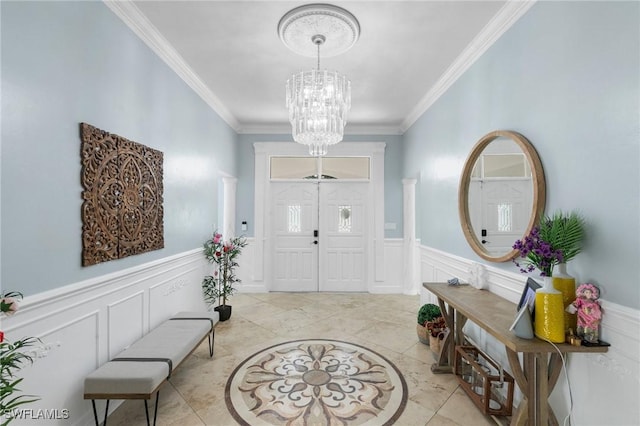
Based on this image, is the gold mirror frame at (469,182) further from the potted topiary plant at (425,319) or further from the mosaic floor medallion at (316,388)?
the mosaic floor medallion at (316,388)

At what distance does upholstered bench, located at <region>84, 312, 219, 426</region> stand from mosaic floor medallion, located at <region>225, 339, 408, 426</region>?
568 millimetres

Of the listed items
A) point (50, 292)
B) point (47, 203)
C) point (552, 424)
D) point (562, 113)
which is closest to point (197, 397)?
point (50, 292)

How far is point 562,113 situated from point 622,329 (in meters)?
1.22

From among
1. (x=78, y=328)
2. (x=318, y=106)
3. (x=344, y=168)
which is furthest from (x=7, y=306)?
→ (x=344, y=168)

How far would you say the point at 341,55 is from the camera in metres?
2.91

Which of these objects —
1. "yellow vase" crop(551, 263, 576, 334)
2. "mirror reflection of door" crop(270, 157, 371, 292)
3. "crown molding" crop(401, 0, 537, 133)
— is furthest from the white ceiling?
"yellow vase" crop(551, 263, 576, 334)

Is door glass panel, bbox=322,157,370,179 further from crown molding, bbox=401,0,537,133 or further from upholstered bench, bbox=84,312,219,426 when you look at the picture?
upholstered bench, bbox=84,312,219,426

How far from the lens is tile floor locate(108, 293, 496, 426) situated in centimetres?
208

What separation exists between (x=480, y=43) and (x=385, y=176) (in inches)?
114

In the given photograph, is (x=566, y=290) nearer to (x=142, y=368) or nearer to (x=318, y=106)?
(x=318, y=106)

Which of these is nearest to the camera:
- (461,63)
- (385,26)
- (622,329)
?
(622,329)

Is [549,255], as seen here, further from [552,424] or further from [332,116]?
[332,116]

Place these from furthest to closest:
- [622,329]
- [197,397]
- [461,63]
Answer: [461,63] < [197,397] < [622,329]

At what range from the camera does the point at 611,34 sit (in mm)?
1438
